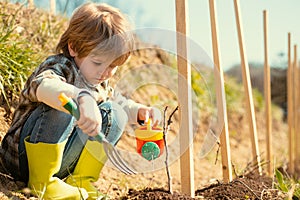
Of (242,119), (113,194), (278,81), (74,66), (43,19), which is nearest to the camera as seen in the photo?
(74,66)

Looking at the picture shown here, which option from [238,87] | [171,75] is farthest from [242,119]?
[171,75]

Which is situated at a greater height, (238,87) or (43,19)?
(43,19)

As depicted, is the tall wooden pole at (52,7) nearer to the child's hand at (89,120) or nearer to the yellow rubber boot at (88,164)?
the yellow rubber boot at (88,164)

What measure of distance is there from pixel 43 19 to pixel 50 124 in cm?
191

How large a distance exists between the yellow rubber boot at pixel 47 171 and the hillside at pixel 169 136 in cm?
7

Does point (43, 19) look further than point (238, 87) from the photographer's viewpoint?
No

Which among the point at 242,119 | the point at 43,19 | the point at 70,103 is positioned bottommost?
the point at 242,119

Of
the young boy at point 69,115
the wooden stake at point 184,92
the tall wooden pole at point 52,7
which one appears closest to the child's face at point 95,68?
the young boy at point 69,115

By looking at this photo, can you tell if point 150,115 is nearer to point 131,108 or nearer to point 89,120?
point 131,108

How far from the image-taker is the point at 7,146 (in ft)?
6.48

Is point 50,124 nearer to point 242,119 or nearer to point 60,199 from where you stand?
point 60,199

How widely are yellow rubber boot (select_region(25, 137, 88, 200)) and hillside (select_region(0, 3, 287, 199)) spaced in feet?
0.24

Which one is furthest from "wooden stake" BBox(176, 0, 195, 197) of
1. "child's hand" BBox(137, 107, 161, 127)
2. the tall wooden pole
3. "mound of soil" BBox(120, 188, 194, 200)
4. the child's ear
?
the tall wooden pole

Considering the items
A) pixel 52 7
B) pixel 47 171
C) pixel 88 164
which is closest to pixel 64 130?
pixel 47 171
